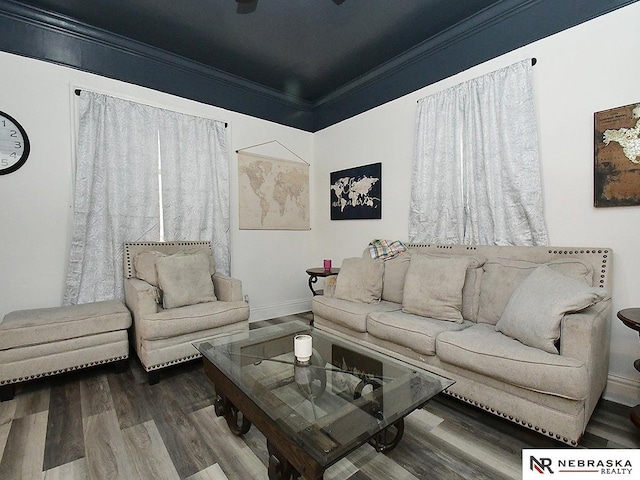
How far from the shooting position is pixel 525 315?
180 centimetres

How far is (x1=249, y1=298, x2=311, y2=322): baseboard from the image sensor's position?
394 centimetres

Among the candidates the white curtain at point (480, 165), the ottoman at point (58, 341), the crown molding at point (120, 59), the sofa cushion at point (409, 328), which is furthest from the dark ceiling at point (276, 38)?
the sofa cushion at point (409, 328)

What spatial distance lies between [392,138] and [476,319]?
2.07m

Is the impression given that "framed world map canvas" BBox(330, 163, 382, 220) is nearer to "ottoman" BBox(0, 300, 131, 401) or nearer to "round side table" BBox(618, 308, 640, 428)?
"round side table" BBox(618, 308, 640, 428)

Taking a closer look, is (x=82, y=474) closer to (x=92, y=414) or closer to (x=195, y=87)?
(x=92, y=414)

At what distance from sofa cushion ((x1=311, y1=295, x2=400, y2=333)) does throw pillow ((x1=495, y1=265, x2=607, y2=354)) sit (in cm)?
92

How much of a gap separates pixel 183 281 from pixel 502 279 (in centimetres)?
250

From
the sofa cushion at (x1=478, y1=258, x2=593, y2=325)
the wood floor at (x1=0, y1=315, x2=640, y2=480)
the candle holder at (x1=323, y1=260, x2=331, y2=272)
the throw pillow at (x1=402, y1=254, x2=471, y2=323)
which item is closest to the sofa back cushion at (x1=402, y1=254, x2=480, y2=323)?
the throw pillow at (x1=402, y1=254, x2=471, y2=323)

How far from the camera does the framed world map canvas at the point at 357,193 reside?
3.63 metres

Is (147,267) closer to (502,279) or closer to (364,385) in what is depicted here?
(364,385)

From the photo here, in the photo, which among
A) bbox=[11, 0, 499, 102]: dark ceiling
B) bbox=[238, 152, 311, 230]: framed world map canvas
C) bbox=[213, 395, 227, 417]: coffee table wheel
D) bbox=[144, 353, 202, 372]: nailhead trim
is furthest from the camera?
bbox=[238, 152, 311, 230]: framed world map canvas

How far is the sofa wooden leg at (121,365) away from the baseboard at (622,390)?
11.3 feet

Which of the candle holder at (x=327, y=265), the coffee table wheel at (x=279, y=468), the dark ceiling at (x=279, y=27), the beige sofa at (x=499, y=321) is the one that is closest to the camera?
the coffee table wheel at (x=279, y=468)

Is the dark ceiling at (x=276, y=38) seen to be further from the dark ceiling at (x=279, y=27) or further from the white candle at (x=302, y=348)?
the white candle at (x=302, y=348)
